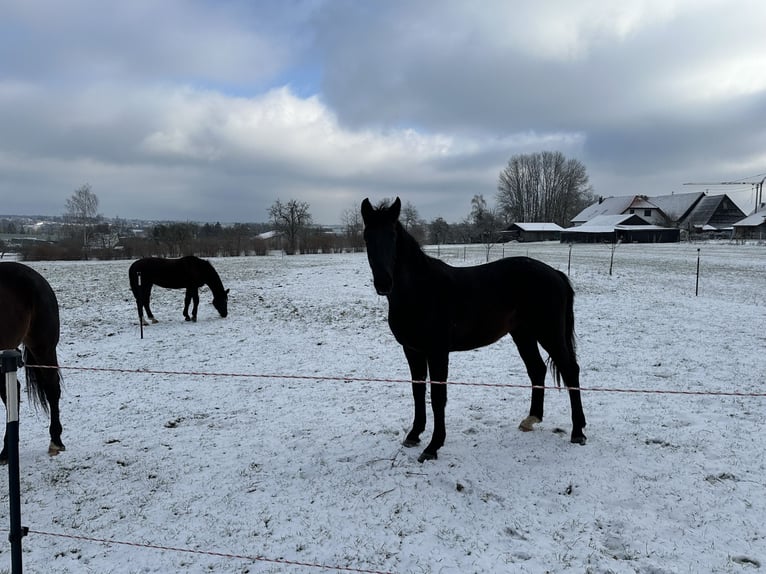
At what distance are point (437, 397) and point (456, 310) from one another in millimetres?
812

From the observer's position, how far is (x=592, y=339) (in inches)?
310

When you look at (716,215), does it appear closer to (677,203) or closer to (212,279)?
(677,203)

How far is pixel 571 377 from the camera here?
4145mm

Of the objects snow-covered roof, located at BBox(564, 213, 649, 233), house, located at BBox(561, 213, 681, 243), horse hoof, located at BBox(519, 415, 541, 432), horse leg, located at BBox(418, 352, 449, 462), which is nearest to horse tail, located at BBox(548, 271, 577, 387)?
horse hoof, located at BBox(519, 415, 541, 432)

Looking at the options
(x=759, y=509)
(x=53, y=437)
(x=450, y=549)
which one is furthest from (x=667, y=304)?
(x=53, y=437)

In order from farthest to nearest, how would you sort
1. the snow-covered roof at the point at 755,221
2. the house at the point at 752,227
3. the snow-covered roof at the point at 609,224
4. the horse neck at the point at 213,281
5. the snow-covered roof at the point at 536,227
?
1. the snow-covered roof at the point at 536,227
2. the snow-covered roof at the point at 609,224
3. the snow-covered roof at the point at 755,221
4. the house at the point at 752,227
5. the horse neck at the point at 213,281

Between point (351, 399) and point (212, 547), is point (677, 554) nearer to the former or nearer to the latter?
point (212, 547)

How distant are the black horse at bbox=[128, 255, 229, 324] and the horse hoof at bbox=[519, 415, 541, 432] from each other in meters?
8.35

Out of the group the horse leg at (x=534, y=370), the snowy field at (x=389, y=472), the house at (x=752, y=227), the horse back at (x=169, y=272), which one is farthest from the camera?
the house at (x=752, y=227)

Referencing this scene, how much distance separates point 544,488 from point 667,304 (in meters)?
10.1

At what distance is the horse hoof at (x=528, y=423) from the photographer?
4.27 metres

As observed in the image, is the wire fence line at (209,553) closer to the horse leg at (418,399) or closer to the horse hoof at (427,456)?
the horse hoof at (427,456)

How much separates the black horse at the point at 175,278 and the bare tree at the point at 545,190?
86.5 metres

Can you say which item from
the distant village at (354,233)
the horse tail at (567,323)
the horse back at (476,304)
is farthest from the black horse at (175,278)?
the distant village at (354,233)
